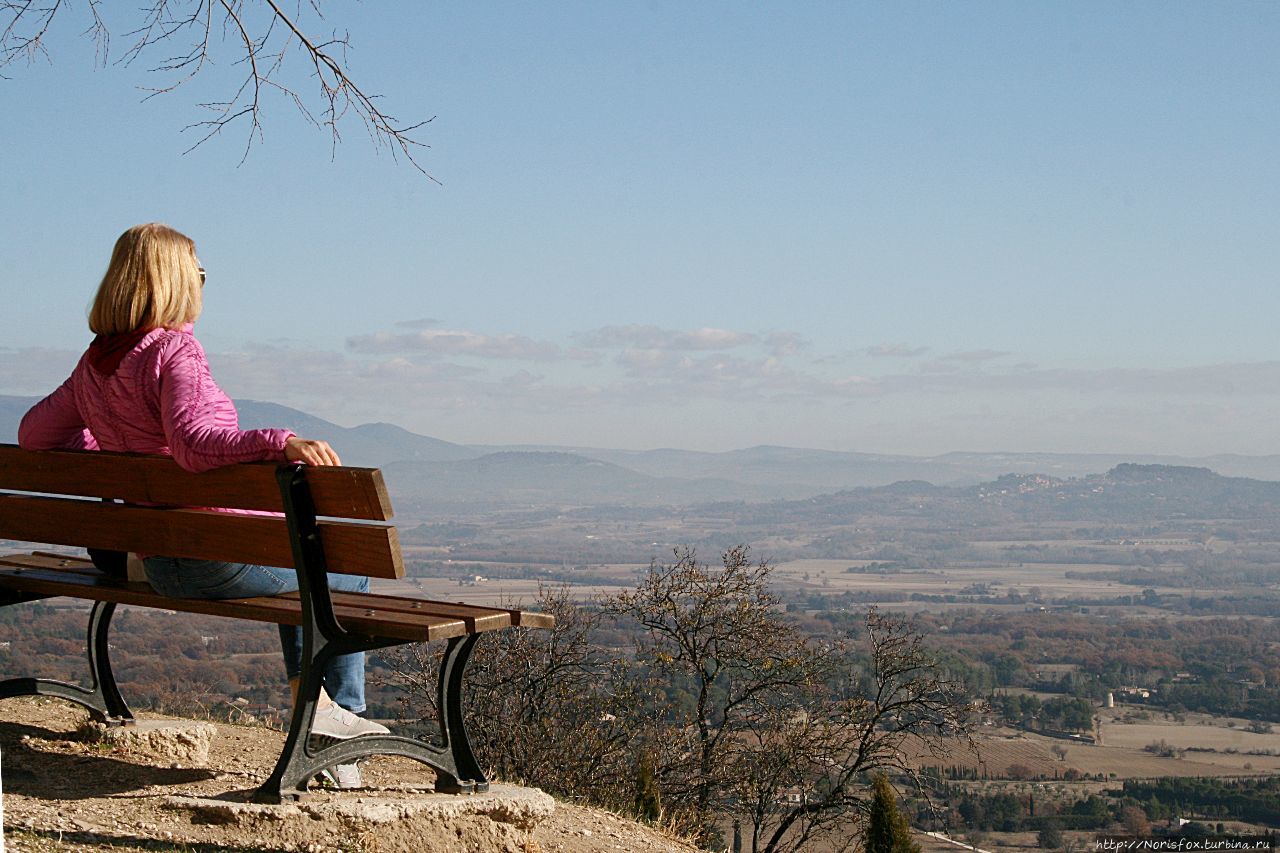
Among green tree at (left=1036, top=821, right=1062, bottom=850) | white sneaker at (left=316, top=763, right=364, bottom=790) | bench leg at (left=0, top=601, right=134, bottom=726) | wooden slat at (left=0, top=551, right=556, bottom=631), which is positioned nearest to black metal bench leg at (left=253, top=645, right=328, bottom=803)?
wooden slat at (left=0, top=551, right=556, bottom=631)

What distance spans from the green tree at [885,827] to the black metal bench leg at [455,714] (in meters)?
15.0

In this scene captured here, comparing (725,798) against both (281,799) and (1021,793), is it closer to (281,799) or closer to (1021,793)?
(281,799)

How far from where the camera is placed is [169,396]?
450 centimetres

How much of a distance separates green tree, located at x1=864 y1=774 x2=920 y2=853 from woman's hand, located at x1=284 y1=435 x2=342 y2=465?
1625 cm

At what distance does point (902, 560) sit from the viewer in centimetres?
18062

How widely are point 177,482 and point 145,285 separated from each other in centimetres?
73

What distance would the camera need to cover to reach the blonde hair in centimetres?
466

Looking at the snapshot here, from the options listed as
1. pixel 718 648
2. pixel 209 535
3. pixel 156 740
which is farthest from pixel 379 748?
pixel 718 648

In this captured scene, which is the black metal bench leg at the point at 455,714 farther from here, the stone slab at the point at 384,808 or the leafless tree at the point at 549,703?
the leafless tree at the point at 549,703

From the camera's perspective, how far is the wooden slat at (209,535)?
426 cm

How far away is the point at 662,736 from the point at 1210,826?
3432 cm

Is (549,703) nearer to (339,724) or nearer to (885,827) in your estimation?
(885,827)

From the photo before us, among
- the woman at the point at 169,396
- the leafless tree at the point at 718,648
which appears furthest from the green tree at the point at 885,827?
the woman at the point at 169,396

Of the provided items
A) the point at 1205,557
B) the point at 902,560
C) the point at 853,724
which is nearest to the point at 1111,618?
the point at 902,560
